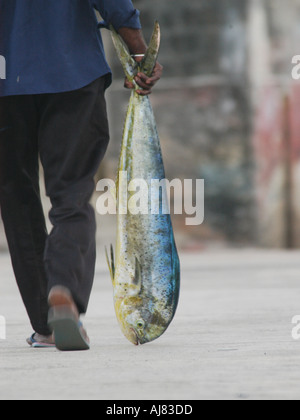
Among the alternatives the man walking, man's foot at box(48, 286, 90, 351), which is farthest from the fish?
man's foot at box(48, 286, 90, 351)

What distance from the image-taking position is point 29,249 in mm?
4117

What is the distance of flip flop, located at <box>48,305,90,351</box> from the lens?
3744 mm

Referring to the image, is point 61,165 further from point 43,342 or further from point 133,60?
point 43,342

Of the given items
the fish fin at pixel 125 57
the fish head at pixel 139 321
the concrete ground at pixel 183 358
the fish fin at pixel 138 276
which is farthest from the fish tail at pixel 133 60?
the concrete ground at pixel 183 358

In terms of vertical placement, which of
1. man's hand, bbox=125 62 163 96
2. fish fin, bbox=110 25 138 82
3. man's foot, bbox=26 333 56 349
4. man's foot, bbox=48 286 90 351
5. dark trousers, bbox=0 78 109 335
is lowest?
man's foot, bbox=26 333 56 349

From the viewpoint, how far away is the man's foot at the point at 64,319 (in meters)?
3.75

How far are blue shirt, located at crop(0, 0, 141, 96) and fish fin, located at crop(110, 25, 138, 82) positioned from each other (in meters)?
0.07

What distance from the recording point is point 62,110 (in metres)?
3.93

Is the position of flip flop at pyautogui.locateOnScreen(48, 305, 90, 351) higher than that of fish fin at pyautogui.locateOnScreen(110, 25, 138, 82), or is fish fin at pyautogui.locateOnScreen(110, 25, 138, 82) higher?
fish fin at pyautogui.locateOnScreen(110, 25, 138, 82)

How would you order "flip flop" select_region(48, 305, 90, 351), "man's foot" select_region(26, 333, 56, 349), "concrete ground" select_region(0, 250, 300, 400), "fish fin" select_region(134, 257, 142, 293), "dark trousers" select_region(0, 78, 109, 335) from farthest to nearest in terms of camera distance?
1. "man's foot" select_region(26, 333, 56, 349)
2. "fish fin" select_region(134, 257, 142, 293)
3. "dark trousers" select_region(0, 78, 109, 335)
4. "flip flop" select_region(48, 305, 90, 351)
5. "concrete ground" select_region(0, 250, 300, 400)

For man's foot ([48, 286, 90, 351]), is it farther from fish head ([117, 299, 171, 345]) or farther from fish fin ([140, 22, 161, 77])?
fish fin ([140, 22, 161, 77])
